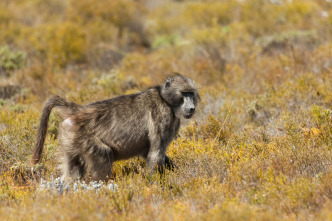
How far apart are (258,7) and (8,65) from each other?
35.7 feet

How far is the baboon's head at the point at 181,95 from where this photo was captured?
4.65 metres

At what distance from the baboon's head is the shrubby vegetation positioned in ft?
2.10

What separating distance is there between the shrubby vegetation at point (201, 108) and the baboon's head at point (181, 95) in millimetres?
641

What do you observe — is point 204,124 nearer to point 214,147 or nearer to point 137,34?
point 214,147

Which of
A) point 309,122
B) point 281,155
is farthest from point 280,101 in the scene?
point 281,155

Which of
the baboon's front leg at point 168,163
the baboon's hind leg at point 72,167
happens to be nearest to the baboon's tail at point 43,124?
the baboon's hind leg at point 72,167

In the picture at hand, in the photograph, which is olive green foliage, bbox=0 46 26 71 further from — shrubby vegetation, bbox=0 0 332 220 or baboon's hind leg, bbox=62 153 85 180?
baboon's hind leg, bbox=62 153 85 180

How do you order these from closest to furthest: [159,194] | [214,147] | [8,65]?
[159,194] < [214,147] < [8,65]

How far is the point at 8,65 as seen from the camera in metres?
10.4

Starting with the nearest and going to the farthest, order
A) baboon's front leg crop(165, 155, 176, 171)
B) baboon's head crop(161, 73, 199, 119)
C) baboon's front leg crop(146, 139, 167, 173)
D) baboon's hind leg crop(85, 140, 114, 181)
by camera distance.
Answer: baboon's hind leg crop(85, 140, 114, 181), baboon's front leg crop(146, 139, 167, 173), baboon's head crop(161, 73, 199, 119), baboon's front leg crop(165, 155, 176, 171)

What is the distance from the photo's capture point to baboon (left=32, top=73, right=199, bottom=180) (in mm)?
4332

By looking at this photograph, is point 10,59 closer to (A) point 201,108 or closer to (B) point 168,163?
(A) point 201,108

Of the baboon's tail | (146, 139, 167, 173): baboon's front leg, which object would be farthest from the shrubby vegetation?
the baboon's tail

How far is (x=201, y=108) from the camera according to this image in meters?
7.45
